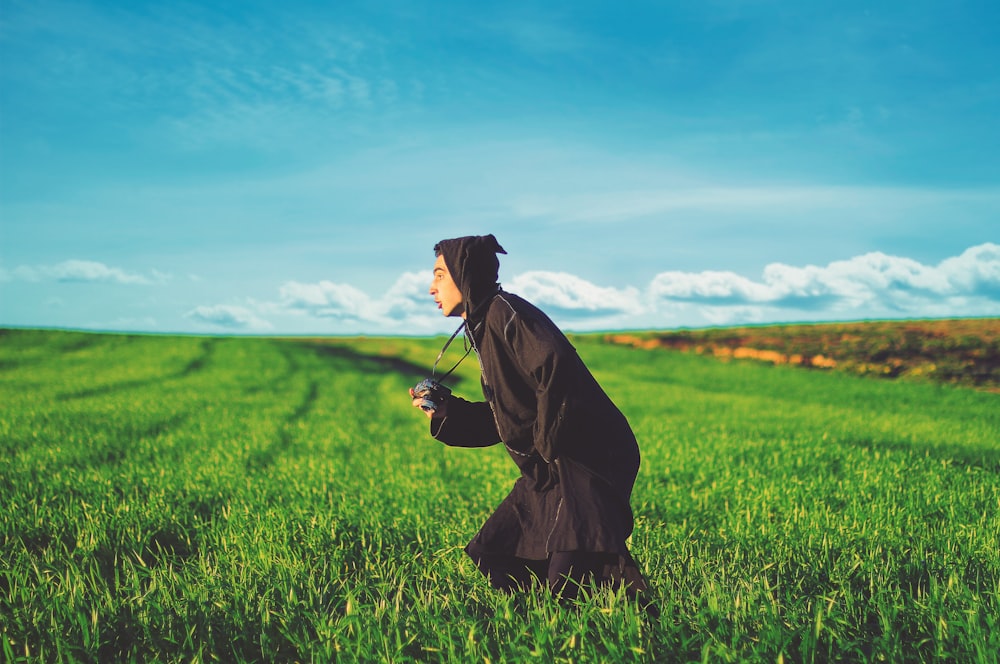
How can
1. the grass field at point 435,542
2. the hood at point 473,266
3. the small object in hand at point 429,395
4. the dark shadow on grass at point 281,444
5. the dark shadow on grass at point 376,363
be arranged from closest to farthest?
the grass field at point 435,542 < the hood at point 473,266 < the small object in hand at point 429,395 < the dark shadow on grass at point 281,444 < the dark shadow on grass at point 376,363

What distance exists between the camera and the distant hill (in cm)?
2705

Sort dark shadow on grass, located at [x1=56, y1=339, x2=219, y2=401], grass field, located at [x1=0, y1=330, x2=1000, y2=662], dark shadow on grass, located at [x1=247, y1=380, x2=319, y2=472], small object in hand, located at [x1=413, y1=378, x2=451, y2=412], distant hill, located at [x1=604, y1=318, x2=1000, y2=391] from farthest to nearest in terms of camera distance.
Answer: distant hill, located at [x1=604, y1=318, x2=1000, y2=391] < dark shadow on grass, located at [x1=56, y1=339, x2=219, y2=401] < dark shadow on grass, located at [x1=247, y1=380, x2=319, y2=472] < small object in hand, located at [x1=413, y1=378, x2=451, y2=412] < grass field, located at [x1=0, y1=330, x2=1000, y2=662]

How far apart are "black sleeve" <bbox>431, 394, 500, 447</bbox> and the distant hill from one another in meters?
26.4

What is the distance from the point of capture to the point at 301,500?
6.46 m

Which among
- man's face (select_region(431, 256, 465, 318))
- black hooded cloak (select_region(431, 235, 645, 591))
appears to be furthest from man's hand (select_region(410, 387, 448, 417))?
man's face (select_region(431, 256, 465, 318))

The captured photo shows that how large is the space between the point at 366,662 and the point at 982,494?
265 inches

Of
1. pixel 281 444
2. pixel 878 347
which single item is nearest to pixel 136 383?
pixel 281 444

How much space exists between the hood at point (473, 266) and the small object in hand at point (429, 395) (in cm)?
45

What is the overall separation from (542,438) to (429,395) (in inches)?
29.7

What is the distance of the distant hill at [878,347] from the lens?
27.0m

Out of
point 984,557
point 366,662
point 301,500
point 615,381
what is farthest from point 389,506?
point 615,381

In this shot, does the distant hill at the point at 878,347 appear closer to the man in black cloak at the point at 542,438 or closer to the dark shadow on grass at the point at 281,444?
the dark shadow on grass at the point at 281,444

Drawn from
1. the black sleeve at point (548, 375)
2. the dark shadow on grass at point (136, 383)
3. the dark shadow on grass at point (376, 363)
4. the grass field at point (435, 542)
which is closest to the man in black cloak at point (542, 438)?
the black sleeve at point (548, 375)

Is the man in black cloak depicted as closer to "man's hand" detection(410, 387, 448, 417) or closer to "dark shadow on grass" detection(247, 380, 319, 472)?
"man's hand" detection(410, 387, 448, 417)
